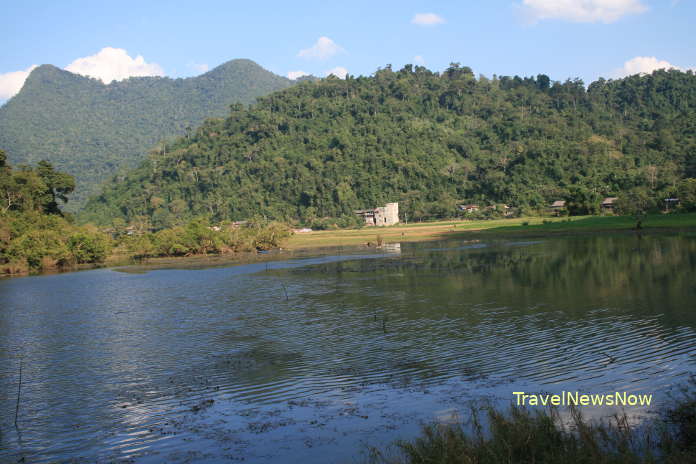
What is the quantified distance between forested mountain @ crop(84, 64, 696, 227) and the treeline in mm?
46968

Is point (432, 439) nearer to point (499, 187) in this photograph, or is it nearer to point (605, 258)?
point (605, 258)

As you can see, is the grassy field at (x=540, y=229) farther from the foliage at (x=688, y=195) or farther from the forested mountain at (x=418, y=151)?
the forested mountain at (x=418, y=151)

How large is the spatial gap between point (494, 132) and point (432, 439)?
153 meters

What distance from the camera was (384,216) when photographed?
373 ft

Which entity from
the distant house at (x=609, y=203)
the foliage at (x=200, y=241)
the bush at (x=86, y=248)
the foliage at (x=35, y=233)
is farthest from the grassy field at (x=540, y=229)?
the foliage at (x=35, y=233)

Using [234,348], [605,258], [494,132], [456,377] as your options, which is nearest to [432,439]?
[456,377]

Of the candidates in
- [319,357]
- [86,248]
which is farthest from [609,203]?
[319,357]

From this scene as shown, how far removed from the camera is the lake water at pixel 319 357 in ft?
37.1

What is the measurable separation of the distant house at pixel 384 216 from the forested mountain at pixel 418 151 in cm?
363

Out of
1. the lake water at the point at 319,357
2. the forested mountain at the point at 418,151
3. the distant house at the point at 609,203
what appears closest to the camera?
the lake water at the point at 319,357

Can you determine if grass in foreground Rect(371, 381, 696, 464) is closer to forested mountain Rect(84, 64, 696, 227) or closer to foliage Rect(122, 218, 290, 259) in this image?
foliage Rect(122, 218, 290, 259)

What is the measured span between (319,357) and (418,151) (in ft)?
416

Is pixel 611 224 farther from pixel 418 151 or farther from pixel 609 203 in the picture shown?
pixel 418 151

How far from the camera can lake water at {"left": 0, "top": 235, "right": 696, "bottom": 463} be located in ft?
37.1
